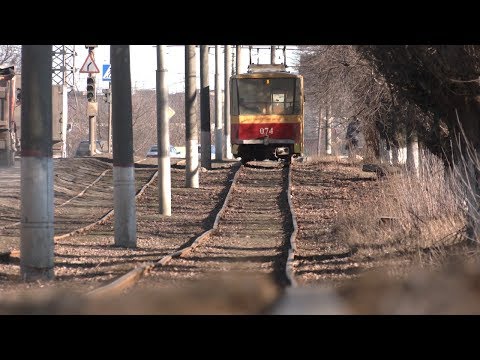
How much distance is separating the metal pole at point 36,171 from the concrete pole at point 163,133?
883cm

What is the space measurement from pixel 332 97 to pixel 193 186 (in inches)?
365

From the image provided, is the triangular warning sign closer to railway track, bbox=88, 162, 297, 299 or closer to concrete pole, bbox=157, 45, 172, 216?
railway track, bbox=88, 162, 297, 299

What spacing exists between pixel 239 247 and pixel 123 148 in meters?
2.74

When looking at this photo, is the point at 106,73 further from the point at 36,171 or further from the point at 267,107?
the point at 36,171

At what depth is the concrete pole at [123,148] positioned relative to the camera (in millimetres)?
15602

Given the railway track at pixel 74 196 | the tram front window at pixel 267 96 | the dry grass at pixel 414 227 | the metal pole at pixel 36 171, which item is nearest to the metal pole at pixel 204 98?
the tram front window at pixel 267 96

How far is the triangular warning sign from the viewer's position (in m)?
33.5

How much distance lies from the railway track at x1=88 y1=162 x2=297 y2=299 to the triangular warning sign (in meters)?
8.23

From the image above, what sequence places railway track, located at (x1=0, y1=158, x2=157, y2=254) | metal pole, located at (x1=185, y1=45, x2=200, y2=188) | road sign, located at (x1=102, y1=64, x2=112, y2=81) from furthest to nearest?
road sign, located at (x1=102, y1=64, x2=112, y2=81) < metal pole, located at (x1=185, y1=45, x2=200, y2=188) < railway track, located at (x1=0, y1=158, x2=157, y2=254)

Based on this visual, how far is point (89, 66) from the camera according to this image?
110 ft

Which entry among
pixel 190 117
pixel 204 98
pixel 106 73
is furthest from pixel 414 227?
pixel 106 73

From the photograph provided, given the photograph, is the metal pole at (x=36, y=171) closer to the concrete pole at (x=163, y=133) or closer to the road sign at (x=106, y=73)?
the concrete pole at (x=163, y=133)

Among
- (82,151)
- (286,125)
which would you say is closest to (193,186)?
(286,125)

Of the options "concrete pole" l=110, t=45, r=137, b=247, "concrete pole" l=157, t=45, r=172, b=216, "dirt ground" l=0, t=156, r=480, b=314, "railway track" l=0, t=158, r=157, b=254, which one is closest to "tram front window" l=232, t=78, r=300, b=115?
"dirt ground" l=0, t=156, r=480, b=314
